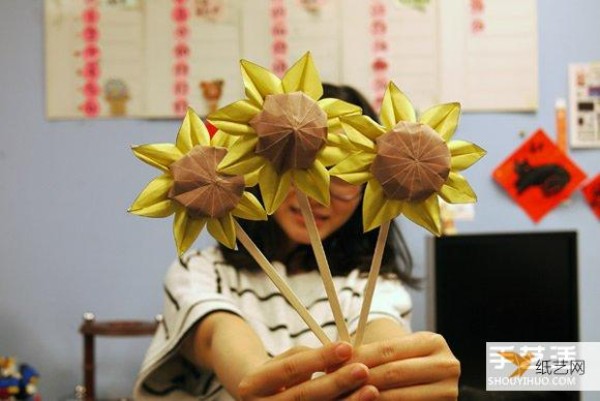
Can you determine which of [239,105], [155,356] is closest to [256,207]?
[239,105]

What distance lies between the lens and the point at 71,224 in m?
1.48

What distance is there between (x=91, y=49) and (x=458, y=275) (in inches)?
37.8

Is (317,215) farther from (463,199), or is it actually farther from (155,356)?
(463,199)

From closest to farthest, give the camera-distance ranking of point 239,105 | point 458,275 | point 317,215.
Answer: point 239,105 → point 317,215 → point 458,275

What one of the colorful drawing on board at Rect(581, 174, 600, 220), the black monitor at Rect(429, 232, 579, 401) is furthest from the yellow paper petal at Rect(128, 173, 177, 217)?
the colorful drawing on board at Rect(581, 174, 600, 220)

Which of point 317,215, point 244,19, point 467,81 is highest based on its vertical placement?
point 244,19

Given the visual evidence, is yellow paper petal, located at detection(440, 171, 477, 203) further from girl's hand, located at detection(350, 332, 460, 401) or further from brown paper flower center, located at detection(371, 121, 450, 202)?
girl's hand, located at detection(350, 332, 460, 401)

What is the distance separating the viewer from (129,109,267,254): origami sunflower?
19.1 inches

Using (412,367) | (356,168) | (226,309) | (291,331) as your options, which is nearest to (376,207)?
(356,168)

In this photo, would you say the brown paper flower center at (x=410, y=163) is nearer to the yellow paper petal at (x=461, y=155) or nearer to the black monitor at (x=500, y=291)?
the yellow paper petal at (x=461, y=155)

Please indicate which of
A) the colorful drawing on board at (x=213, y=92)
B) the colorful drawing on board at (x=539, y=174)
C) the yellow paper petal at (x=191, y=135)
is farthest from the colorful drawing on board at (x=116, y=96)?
the yellow paper petal at (x=191, y=135)

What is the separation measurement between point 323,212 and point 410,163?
47 centimetres

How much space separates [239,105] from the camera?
48 centimetres

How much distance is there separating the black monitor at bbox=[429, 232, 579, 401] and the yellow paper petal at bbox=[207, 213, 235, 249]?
0.79 m
